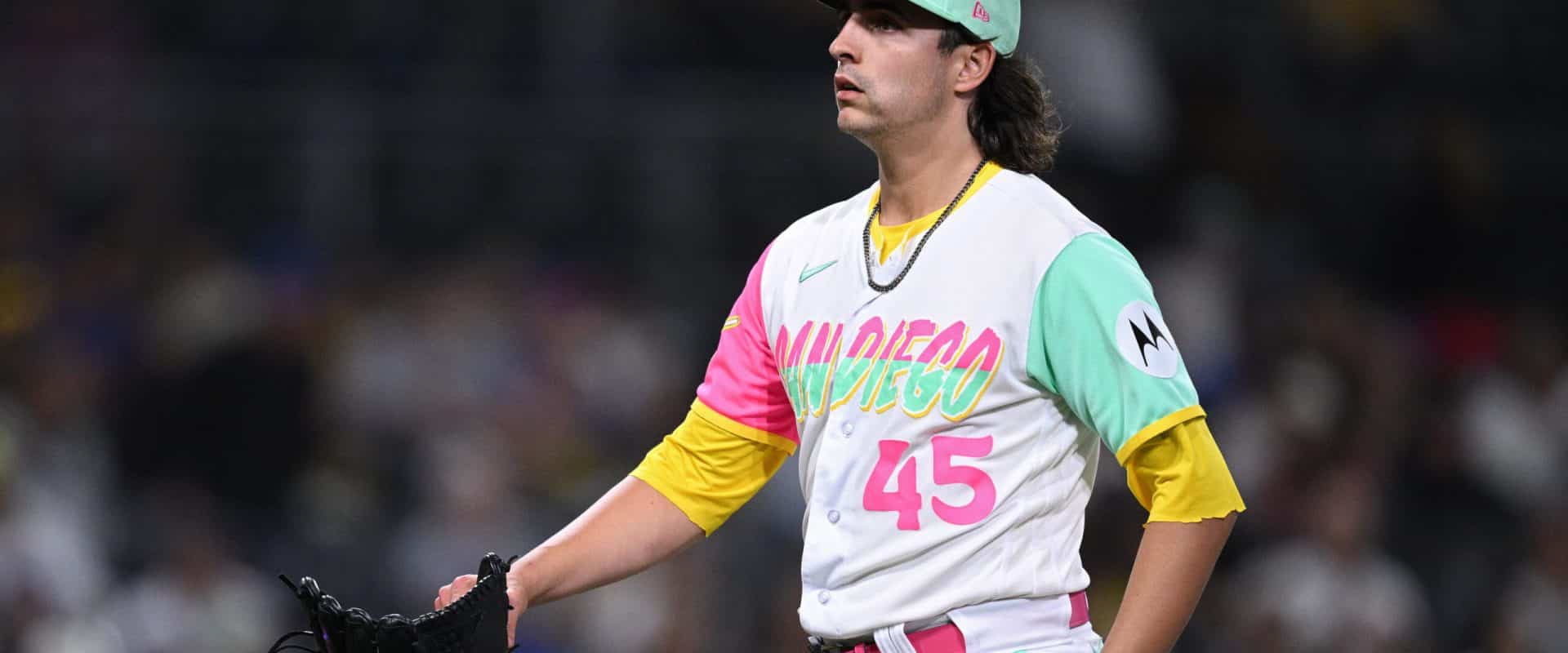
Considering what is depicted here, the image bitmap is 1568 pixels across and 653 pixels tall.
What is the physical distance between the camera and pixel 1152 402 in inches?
106

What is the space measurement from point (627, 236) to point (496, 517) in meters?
1.66

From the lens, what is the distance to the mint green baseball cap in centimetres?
298

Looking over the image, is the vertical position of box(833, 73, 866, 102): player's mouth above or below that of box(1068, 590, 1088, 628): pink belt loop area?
above

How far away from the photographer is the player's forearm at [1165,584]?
2.62m

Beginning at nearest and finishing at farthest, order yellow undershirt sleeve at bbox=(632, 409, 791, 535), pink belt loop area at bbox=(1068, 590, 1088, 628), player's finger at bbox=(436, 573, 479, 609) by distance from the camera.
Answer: pink belt loop area at bbox=(1068, 590, 1088, 628), player's finger at bbox=(436, 573, 479, 609), yellow undershirt sleeve at bbox=(632, 409, 791, 535)

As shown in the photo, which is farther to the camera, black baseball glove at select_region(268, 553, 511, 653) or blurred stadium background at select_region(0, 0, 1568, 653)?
blurred stadium background at select_region(0, 0, 1568, 653)

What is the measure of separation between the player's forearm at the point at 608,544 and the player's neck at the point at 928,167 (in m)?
0.66

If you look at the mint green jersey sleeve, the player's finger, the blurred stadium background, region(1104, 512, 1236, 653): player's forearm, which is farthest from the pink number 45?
the blurred stadium background

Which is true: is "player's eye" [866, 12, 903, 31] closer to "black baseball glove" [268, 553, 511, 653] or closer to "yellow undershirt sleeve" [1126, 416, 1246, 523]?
"yellow undershirt sleeve" [1126, 416, 1246, 523]

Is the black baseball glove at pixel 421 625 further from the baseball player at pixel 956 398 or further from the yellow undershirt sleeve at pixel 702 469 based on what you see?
the yellow undershirt sleeve at pixel 702 469

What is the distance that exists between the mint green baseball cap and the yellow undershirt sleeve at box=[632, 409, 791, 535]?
78 cm

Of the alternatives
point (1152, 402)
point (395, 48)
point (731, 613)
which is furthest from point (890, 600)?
point (395, 48)

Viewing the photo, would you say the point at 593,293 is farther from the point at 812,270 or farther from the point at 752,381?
the point at 812,270

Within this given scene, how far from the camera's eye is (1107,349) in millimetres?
2727
